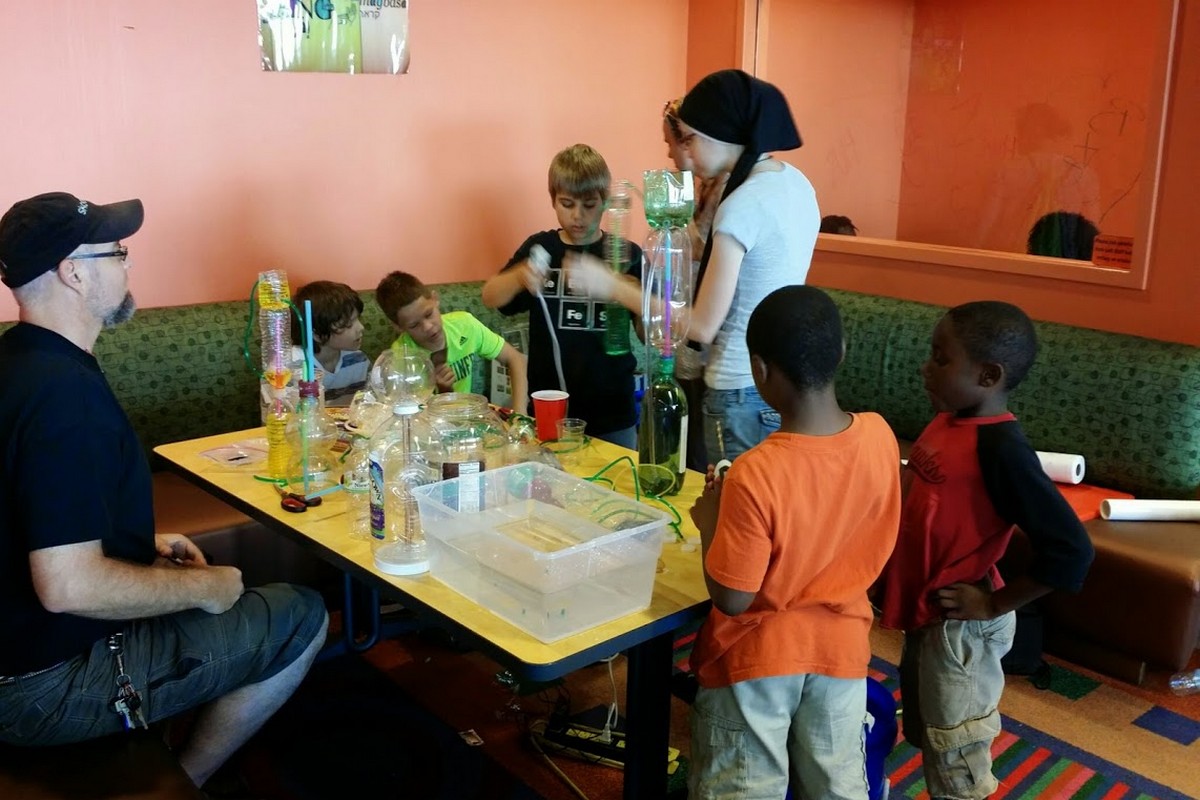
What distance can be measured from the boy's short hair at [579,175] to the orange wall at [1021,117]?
179cm

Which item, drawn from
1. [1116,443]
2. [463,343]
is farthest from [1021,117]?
[463,343]

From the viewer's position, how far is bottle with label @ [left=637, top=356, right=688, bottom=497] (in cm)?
215

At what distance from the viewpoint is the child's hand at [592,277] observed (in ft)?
8.35

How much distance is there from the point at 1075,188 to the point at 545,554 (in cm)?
316

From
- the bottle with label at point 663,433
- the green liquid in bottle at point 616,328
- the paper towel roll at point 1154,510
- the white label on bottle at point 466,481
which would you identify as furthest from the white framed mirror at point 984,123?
the white label on bottle at point 466,481

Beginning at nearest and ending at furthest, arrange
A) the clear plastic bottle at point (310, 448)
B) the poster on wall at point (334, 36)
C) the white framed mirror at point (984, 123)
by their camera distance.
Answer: the clear plastic bottle at point (310, 448)
the poster on wall at point (334, 36)
the white framed mirror at point (984, 123)

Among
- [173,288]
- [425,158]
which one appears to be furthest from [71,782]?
[425,158]

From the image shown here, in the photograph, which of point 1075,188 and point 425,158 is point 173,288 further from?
point 1075,188

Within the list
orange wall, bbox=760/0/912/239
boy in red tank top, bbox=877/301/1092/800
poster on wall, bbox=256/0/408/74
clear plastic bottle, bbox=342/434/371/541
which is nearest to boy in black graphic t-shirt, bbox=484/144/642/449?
clear plastic bottle, bbox=342/434/371/541

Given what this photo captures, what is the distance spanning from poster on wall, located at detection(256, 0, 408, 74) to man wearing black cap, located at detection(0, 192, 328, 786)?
5.56ft

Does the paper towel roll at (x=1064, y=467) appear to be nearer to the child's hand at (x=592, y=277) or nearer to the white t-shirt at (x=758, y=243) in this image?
the white t-shirt at (x=758, y=243)

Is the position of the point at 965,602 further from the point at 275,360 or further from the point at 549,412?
the point at 275,360

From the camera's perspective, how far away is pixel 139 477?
76.5 inches

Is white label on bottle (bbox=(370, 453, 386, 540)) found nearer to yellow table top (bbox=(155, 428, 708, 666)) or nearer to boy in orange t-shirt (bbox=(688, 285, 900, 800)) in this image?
yellow table top (bbox=(155, 428, 708, 666))
